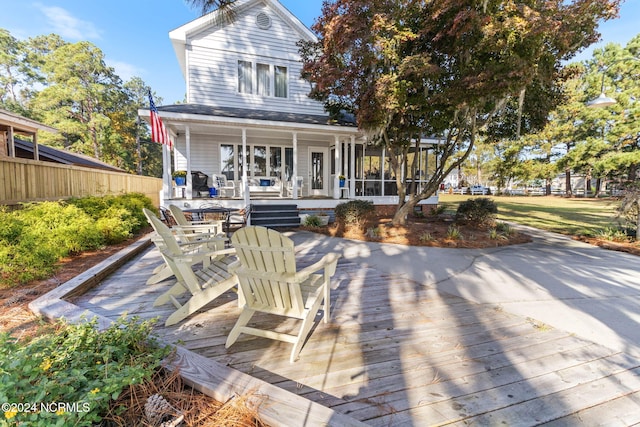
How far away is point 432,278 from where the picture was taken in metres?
4.22

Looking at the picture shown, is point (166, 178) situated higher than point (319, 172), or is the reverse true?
point (319, 172)

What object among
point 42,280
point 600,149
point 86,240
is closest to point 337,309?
point 42,280

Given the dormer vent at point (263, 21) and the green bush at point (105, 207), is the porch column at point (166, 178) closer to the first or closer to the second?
the green bush at point (105, 207)

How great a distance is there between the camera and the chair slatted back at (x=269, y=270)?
90.4 inches

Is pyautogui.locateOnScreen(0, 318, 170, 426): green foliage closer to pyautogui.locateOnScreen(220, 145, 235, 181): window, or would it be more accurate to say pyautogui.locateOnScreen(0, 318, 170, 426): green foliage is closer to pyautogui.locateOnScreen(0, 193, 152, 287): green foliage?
pyautogui.locateOnScreen(0, 193, 152, 287): green foliage

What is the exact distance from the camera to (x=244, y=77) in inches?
452

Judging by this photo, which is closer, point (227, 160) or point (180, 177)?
point (180, 177)

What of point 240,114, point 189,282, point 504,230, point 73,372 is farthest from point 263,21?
point 73,372

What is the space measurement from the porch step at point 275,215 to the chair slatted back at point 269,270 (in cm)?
630

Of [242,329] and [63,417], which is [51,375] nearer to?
[63,417]

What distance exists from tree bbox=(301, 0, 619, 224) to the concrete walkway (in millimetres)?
3332

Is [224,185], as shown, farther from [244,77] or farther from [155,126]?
[244,77]

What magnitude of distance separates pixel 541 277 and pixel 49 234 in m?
7.66

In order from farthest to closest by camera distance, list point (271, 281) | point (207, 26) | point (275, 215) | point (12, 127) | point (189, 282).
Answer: point (207, 26)
point (12, 127)
point (275, 215)
point (189, 282)
point (271, 281)
